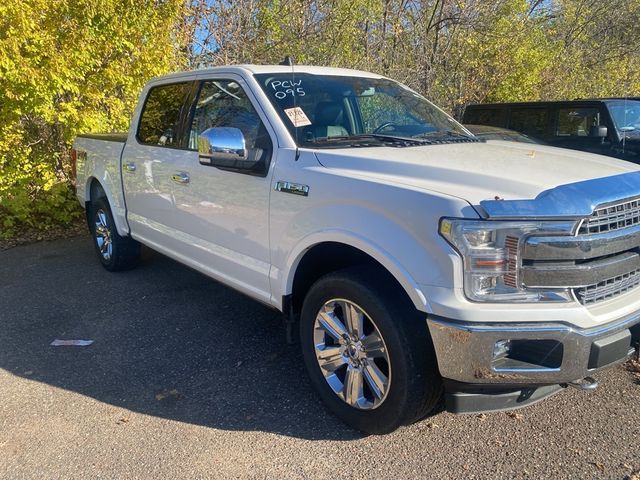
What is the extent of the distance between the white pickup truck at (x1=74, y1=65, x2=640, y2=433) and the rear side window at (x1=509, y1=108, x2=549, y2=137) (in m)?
5.70

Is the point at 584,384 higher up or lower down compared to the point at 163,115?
lower down

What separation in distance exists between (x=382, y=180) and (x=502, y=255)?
0.70 meters

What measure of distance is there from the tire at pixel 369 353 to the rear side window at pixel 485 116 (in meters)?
7.86

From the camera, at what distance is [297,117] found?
Answer: 3332 mm

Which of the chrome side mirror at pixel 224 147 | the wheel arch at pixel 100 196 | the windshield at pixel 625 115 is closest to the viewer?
the chrome side mirror at pixel 224 147

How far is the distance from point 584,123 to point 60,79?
7.59 meters

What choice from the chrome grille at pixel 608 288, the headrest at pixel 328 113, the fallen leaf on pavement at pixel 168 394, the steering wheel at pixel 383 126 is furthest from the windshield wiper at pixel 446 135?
the fallen leaf on pavement at pixel 168 394

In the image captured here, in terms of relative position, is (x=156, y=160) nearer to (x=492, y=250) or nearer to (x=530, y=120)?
(x=492, y=250)

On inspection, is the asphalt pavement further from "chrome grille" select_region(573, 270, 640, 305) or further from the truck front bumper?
"chrome grille" select_region(573, 270, 640, 305)

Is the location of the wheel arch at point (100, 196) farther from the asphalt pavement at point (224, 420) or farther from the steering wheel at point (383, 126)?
the steering wheel at point (383, 126)

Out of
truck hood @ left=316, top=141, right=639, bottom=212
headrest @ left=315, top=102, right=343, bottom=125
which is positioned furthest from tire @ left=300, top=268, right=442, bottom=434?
headrest @ left=315, top=102, right=343, bottom=125

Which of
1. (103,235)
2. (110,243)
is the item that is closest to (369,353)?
(110,243)

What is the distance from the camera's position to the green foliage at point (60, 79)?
6.31 metres

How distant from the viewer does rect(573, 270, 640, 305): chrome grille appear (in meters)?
2.37
